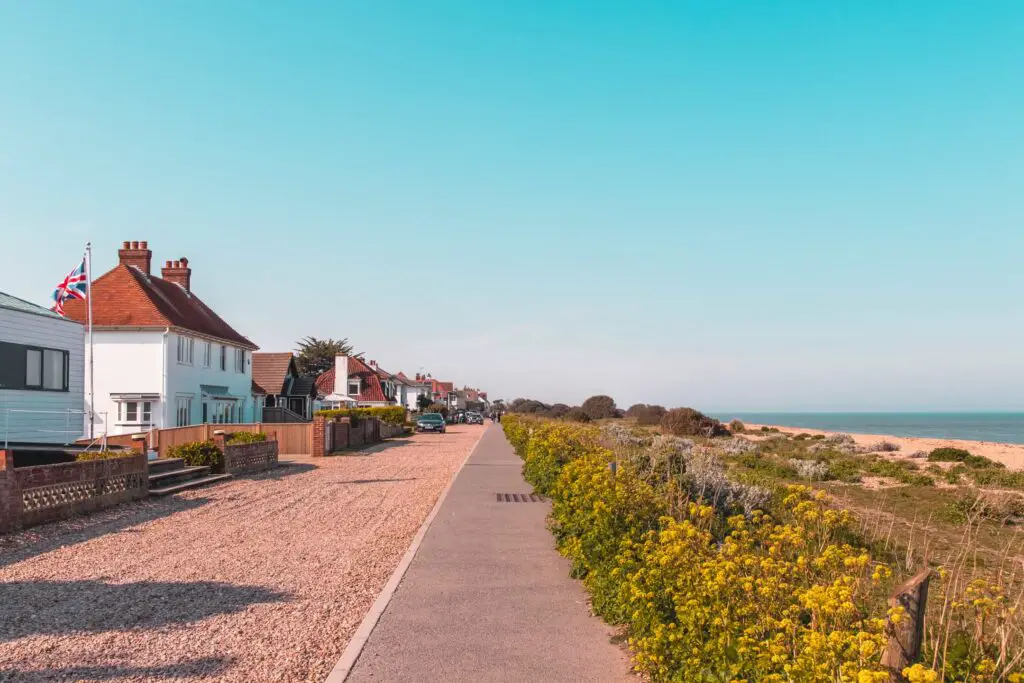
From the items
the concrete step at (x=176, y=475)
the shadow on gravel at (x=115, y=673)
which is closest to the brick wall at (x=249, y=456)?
the concrete step at (x=176, y=475)

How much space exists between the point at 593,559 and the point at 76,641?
15.6 feet

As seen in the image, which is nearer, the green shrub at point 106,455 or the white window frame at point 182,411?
the green shrub at point 106,455

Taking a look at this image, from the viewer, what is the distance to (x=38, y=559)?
10.7 meters

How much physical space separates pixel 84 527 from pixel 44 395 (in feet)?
40.4

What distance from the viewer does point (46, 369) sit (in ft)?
77.8

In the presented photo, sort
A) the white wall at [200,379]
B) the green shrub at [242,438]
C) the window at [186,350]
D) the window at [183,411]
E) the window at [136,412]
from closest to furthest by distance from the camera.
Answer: the green shrub at [242,438], the window at [136,412], the white wall at [200,379], the window at [183,411], the window at [186,350]

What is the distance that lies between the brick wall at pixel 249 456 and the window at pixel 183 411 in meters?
11.8

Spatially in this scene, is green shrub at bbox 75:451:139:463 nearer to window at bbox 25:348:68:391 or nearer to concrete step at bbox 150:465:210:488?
concrete step at bbox 150:465:210:488

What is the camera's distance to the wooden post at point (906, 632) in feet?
11.2

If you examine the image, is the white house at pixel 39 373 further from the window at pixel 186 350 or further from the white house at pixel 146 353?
the window at pixel 186 350

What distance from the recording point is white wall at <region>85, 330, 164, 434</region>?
34.3m

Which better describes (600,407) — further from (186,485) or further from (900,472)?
(186,485)

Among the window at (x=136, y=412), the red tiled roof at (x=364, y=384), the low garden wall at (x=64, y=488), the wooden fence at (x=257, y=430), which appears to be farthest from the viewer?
the red tiled roof at (x=364, y=384)

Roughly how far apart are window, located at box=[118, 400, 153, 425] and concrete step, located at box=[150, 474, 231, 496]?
15405 mm
